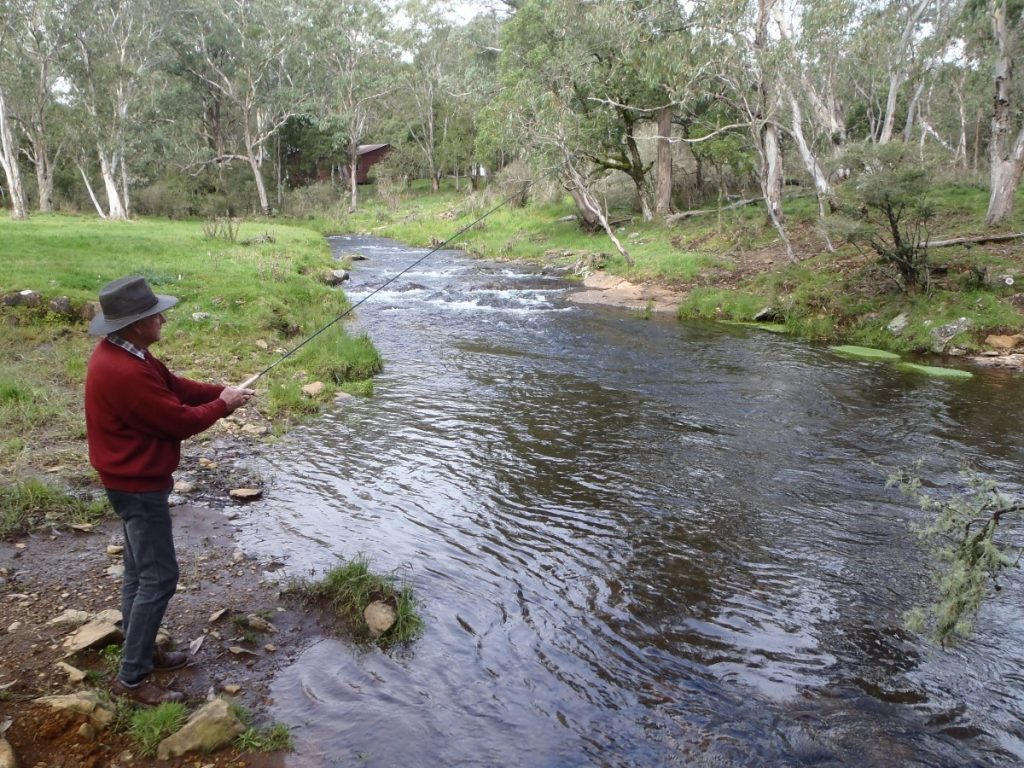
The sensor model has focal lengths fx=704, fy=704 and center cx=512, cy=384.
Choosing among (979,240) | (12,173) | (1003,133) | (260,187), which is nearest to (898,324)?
(979,240)

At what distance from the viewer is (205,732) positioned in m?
3.64

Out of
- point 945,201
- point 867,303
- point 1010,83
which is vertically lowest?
point 867,303

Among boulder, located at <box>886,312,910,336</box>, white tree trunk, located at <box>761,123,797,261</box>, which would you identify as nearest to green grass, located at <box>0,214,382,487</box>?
boulder, located at <box>886,312,910,336</box>

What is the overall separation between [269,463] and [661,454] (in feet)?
15.4

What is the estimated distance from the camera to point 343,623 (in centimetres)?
498

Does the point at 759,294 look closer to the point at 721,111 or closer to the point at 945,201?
the point at 945,201

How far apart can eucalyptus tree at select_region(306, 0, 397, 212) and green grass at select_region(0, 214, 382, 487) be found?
33425 millimetres

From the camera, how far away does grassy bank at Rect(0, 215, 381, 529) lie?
785cm

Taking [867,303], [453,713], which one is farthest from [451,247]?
[453,713]

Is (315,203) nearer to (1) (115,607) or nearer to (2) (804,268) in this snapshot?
(2) (804,268)

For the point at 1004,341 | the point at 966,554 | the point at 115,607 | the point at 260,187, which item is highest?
the point at 260,187

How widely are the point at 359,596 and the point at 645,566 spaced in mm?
2433

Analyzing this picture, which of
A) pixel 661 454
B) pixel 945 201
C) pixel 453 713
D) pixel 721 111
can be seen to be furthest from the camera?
pixel 721 111

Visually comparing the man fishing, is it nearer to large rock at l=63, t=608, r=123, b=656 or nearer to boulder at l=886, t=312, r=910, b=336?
large rock at l=63, t=608, r=123, b=656
